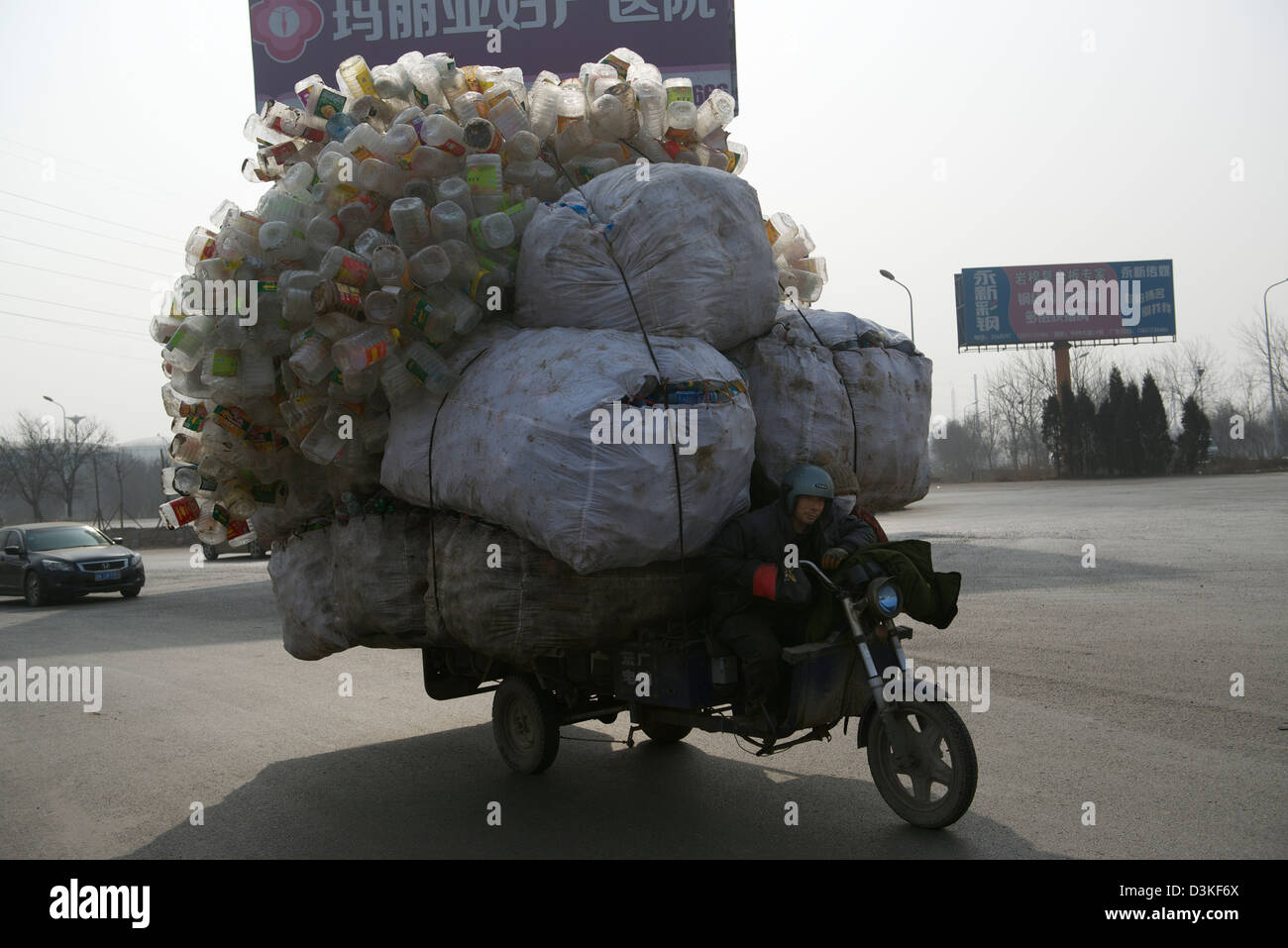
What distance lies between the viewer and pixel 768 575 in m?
4.19

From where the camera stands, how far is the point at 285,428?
523cm

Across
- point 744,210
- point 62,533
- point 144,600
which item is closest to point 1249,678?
point 744,210

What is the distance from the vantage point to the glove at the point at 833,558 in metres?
4.46

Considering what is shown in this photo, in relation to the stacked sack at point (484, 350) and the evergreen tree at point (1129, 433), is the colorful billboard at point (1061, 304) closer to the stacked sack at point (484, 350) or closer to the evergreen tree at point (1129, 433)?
the evergreen tree at point (1129, 433)

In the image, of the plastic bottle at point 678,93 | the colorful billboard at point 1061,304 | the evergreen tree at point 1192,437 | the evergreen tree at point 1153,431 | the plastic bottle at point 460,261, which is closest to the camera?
the plastic bottle at point 460,261

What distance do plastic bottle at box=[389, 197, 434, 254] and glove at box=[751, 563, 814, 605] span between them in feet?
6.82

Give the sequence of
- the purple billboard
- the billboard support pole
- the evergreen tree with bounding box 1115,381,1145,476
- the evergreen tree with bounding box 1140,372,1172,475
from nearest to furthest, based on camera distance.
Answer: the purple billboard → the evergreen tree with bounding box 1140,372,1172,475 → the evergreen tree with bounding box 1115,381,1145,476 → the billboard support pole

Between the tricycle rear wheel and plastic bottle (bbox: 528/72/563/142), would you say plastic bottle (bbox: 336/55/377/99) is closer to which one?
plastic bottle (bbox: 528/72/563/142)

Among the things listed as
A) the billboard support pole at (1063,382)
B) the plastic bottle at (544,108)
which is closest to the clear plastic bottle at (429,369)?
the plastic bottle at (544,108)

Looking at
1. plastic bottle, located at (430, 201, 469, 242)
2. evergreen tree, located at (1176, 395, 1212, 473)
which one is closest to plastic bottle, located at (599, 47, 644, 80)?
plastic bottle, located at (430, 201, 469, 242)

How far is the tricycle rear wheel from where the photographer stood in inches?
219

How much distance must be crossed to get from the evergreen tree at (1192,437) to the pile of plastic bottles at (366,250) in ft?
159
